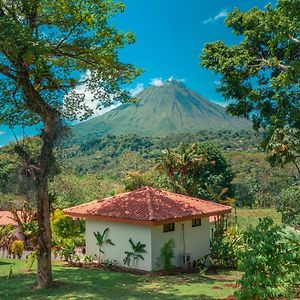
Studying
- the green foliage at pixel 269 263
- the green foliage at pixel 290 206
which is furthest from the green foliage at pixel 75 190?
the green foliage at pixel 269 263

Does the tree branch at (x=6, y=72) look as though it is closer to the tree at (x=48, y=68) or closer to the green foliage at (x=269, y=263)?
the tree at (x=48, y=68)

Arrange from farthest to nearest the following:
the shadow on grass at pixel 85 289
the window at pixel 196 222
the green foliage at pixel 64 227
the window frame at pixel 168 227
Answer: the green foliage at pixel 64 227
the window at pixel 196 222
the window frame at pixel 168 227
the shadow on grass at pixel 85 289

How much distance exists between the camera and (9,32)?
993 cm

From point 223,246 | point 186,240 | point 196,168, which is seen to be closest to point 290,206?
point 196,168

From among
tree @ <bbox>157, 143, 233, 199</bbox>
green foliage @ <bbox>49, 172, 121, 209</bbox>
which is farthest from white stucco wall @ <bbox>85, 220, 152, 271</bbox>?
green foliage @ <bbox>49, 172, 121, 209</bbox>

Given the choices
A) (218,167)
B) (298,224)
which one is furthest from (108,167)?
(298,224)

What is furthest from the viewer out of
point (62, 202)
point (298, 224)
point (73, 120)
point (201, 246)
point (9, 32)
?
point (62, 202)

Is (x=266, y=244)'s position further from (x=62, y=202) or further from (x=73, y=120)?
(x=62, y=202)

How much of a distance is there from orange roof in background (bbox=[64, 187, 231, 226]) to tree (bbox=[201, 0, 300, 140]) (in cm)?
541

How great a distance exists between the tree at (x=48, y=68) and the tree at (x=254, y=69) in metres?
3.12

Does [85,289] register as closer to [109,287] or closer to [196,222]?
[109,287]

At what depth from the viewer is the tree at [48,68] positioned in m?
11.4

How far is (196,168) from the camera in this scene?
3994cm

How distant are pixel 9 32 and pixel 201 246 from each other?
1405cm
